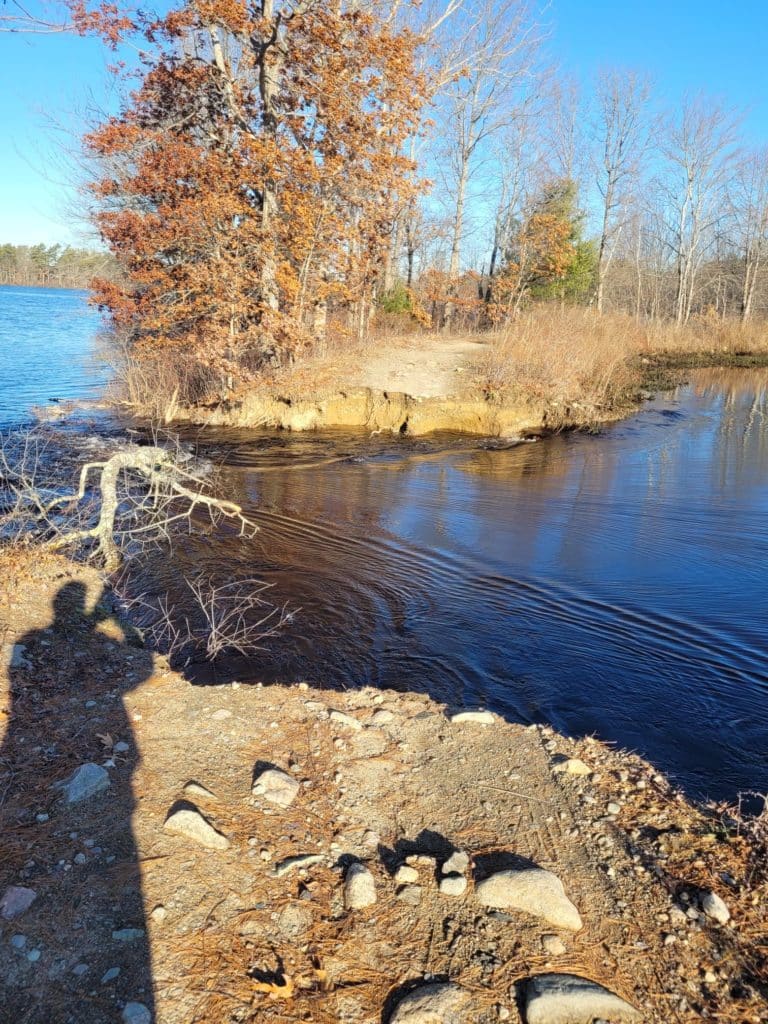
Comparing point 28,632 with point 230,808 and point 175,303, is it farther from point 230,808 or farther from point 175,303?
point 175,303

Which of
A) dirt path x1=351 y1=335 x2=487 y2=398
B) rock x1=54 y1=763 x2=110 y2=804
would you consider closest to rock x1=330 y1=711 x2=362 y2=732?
rock x1=54 y1=763 x2=110 y2=804

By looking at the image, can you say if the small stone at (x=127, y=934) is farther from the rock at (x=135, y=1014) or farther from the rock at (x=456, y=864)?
the rock at (x=456, y=864)

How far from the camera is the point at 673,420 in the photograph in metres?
17.7

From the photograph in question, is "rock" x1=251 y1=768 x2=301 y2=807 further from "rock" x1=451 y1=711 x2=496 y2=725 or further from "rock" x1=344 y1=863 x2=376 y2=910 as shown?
"rock" x1=451 y1=711 x2=496 y2=725

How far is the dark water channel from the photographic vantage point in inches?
196

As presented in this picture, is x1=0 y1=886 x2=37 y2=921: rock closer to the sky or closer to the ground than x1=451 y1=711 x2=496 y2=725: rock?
closer to the ground

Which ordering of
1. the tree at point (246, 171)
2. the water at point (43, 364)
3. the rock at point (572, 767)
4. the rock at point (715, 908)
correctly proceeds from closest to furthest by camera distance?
the rock at point (715, 908)
the rock at point (572, 767)
the tree at point (246, 171)
the water at point (43, 364)

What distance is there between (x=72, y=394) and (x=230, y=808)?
18354mm

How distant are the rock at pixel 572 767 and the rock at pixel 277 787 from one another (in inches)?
55.7

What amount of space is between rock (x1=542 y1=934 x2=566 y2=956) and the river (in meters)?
1.74

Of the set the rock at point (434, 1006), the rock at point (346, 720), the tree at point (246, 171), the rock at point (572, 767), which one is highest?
the tree at point (246, 171)

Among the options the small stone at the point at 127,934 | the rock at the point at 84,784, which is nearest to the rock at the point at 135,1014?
the small stone at the point at 127,934

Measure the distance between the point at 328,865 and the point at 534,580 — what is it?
16.2ft

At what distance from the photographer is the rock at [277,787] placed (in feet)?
10.7
